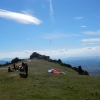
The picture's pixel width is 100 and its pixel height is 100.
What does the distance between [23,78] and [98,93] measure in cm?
1732

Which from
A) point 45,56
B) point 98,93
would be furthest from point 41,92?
point 45,56

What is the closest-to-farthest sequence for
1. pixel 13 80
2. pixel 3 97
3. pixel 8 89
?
pixel 3 97 → pixel 8 89 → pixel 13 80

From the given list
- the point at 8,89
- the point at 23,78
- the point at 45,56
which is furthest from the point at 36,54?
the point at 8,89

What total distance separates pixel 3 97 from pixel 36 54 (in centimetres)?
8694

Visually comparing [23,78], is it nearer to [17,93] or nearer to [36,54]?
[17,93]

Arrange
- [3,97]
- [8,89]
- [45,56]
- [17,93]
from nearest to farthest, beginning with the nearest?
[3,97], [17,93], [8,89], [45,56]

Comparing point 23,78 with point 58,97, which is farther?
point 23,78

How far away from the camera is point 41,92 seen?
28.0 metres

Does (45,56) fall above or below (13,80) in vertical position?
above

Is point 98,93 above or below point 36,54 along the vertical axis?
below

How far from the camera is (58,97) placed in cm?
2589

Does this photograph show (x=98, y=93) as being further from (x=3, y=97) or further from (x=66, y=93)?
(x=3, y=97)

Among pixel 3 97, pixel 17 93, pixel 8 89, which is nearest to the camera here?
pixel 3 97

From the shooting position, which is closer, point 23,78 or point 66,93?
point 66,93
